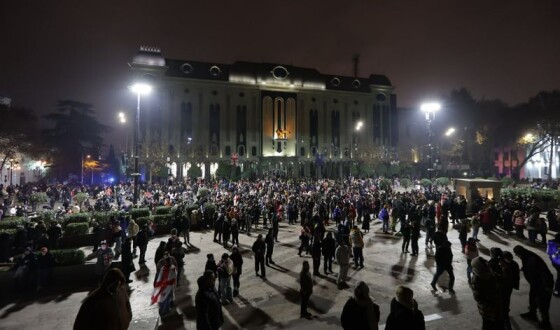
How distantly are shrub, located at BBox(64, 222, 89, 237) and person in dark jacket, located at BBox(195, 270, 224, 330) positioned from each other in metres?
11.9

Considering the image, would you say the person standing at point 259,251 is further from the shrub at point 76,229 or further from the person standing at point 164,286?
the shrub at point 76,229

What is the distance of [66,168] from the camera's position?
1941 inches

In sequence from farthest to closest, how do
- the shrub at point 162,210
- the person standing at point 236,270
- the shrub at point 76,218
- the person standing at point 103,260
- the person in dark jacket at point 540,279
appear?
the shrub at point 162,210, the shrub at point 76,218, the person standing at point 103,260, the person standing at point 236,270, the person in dark jacket at point 540,279

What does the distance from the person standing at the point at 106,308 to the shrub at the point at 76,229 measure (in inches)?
505

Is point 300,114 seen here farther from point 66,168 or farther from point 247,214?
point 247,214

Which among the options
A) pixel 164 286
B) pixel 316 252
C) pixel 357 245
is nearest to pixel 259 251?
pixel 316 252

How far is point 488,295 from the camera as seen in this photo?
5.05m

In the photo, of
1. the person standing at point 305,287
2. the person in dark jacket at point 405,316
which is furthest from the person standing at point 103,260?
the person in dark jacket at point 405,316

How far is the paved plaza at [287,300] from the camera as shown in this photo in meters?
6.73

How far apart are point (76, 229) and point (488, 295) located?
1592 cm

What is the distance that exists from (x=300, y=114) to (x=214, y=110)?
56.9 feet

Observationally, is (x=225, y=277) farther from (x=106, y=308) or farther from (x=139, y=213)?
(x=139, y=213)

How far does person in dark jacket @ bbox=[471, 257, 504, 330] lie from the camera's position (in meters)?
5.00

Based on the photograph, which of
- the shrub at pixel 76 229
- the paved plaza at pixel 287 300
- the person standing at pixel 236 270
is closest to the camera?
the paved plaza at pixel 287 300
